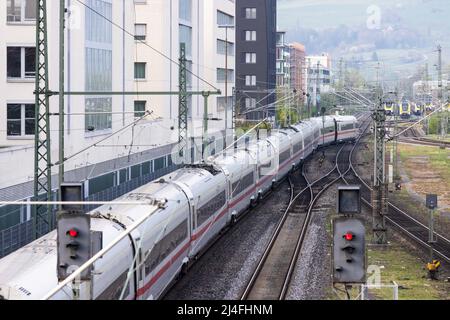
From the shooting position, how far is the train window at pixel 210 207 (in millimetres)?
24438

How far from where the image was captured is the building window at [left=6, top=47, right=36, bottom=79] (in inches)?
1399

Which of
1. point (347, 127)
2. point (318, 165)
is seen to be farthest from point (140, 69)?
point (347, 127)

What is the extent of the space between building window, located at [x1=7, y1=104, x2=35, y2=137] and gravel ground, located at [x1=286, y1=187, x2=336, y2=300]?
13343 mm

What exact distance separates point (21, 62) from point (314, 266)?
1764cm

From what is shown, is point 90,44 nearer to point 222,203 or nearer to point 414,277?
point 222,203

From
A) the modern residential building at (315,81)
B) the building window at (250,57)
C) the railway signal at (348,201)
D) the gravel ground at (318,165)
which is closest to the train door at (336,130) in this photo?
the gravel ground at (318,165)

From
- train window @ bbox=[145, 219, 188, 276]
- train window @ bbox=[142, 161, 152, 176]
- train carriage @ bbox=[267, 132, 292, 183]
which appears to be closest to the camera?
train window @ bbox=[145, 219, 188, 276]

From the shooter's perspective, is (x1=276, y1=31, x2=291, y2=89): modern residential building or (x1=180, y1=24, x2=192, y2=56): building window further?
(x1=276, y1=31, x2=291, y2=89): modern residential building

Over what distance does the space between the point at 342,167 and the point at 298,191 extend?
1383cm

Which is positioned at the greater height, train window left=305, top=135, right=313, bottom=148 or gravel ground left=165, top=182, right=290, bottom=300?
train window left=305, top=135, right=313, bottom=148

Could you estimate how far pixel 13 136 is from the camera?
35.2m

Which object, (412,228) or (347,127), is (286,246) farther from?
(347,127)

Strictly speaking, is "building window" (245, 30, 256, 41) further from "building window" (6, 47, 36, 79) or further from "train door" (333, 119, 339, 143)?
"building window" (6, 47, 36, 79)

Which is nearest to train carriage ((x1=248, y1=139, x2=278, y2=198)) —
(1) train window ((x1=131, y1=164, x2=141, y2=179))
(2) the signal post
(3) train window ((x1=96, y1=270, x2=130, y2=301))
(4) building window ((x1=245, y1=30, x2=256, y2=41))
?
(1) train window ((x1=131, y1=164, x2=141, y2=179))
